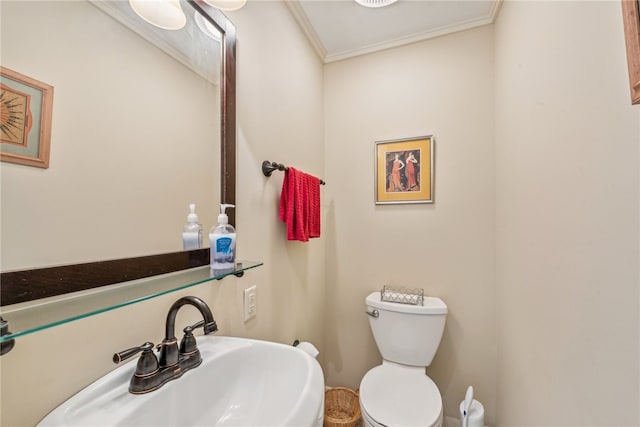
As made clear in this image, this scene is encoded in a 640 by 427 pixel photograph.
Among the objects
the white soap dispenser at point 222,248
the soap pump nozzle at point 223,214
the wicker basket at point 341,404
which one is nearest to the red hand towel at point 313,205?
the soap pump nozzle at point 223,214

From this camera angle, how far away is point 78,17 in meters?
0.56

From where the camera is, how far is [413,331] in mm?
1446

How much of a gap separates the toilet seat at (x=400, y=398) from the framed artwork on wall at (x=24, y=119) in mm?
1386

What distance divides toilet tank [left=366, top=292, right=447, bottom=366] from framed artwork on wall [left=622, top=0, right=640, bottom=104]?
124 centimetres

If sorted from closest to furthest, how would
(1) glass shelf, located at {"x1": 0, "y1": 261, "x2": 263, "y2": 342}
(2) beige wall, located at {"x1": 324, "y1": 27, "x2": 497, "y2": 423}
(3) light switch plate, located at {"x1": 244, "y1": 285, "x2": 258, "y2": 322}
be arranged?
(1) glass shelf, located at {"x1": 0, "y1": 261, "x2": 263, "y2": 342}, (3) light switch plate, located at {"x1": 244, "y1": 285, "x2": 258, "y2": 322}, (2) beige wall, located at {"x1": 324, "y1": 27, "x2": 497, "y2": 423}

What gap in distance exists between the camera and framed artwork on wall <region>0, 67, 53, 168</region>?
45 cm

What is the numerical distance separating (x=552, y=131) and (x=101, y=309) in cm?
127

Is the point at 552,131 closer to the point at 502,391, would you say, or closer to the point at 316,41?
the point at 502,391

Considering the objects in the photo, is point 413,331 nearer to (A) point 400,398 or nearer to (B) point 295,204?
(A) point 400,398

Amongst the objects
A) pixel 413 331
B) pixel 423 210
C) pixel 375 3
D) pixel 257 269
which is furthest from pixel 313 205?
pixel 375 3

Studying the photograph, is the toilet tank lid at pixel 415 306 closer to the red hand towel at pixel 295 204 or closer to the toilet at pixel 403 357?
the toilet at pixel 403 357

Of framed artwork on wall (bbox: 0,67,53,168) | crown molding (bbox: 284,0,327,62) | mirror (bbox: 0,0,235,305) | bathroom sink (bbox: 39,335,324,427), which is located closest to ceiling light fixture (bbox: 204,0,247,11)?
mirror (bbox: 0,0,235,305)

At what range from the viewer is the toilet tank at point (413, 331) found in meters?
1.44

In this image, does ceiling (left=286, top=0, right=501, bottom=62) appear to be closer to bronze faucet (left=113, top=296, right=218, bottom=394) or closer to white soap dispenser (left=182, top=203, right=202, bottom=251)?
white soap dispenser (left=182, top=203, right=202, bottom=251)
